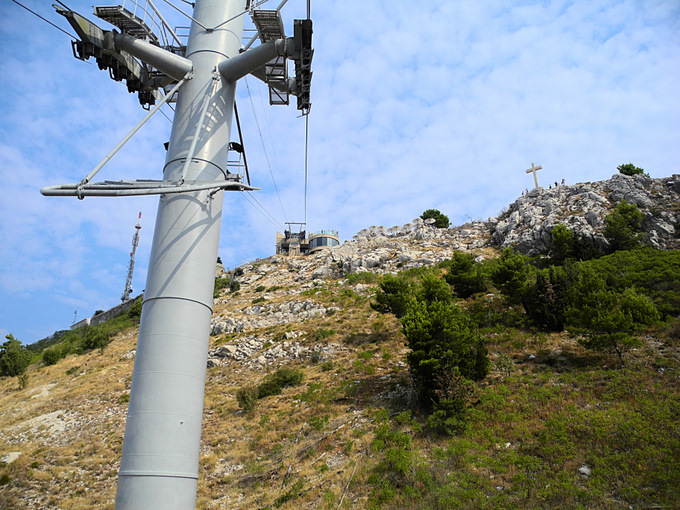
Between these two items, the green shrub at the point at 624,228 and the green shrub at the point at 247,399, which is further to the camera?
the green shrub at the point at 624,228

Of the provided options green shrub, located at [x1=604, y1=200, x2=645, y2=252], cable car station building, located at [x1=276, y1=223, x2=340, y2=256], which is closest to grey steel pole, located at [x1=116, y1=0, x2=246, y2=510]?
green shrub, located at [x1=604, y1=200, x2=645, y2=252]

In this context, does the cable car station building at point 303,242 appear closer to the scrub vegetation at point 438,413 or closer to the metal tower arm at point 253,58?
the scrub vegetation at point 438,413

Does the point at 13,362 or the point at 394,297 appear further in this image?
the point at 13,362

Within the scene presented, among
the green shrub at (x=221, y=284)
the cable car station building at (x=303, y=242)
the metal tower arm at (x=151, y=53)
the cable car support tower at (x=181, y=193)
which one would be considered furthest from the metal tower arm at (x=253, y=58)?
the cable car station building at (x=303, y=242)

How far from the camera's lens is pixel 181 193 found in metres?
7.74

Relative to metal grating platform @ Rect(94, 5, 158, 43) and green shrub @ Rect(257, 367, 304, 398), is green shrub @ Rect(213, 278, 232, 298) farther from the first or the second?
metal grating platform @ Rect(94, 5, 158, 43)

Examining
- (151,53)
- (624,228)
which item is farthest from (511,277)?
(151,53)

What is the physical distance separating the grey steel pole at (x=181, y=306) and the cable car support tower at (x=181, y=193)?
0.06 ft

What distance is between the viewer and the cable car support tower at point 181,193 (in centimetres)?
632

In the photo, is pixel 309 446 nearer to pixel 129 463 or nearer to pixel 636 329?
pixel 129 463

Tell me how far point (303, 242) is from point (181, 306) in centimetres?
8462

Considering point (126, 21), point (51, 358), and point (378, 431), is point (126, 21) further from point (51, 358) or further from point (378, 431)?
point (51, 358)

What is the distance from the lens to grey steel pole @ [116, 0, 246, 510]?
6.20 metres

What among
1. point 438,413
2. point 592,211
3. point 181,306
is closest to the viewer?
point 181,306
